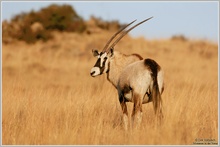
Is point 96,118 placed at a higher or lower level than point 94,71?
lower

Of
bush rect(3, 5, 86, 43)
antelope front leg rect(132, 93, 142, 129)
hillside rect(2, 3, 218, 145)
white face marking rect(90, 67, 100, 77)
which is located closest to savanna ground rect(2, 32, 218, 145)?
hillside rect(2, 3, 218, 145)

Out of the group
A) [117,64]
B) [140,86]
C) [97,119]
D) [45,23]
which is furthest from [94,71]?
[45,23]

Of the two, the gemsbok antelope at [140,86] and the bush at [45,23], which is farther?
the bush at [45,23]

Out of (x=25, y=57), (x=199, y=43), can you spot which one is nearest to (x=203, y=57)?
(x=199, y=43)

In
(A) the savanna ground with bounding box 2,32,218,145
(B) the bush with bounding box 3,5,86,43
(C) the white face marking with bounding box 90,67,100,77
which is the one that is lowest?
(A) the savanna ground with bounding box 2,32,218,145

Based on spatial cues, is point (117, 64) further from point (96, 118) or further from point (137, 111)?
point (137, 111)

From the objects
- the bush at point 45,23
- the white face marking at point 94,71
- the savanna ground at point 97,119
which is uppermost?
the bush at point 45,23

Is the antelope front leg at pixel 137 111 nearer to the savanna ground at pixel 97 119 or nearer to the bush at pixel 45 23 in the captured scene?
the savanna ground at pixel 97 119

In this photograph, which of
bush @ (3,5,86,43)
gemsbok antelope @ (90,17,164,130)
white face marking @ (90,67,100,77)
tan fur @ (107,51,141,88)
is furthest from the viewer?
bush @ (3,5,86,43)

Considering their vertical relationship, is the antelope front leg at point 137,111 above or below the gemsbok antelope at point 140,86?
below

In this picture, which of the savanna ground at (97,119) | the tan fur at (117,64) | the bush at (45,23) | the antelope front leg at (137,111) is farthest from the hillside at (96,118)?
the bush at (45,23)

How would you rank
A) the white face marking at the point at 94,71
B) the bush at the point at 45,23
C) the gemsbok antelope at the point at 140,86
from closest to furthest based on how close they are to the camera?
1. the gemsbok antelope at the point at 140,86
2. the white face marking at the point at 94,71
3. the bush at the point at 45,23

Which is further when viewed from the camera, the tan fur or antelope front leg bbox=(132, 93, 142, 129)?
the tan fur

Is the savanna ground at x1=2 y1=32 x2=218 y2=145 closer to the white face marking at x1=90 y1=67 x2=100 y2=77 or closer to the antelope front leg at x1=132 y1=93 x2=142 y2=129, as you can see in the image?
the antelope front leg at x1=132 y1=93 x2=142 y2=129
